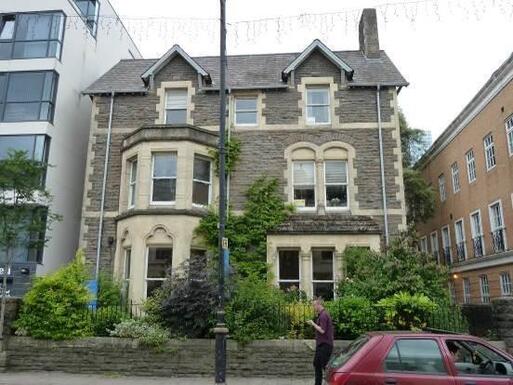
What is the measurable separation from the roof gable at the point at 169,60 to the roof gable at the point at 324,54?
343 centimetres

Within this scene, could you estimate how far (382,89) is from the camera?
19.6 metres

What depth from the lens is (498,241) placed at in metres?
22.5

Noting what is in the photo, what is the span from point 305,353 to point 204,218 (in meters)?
7.51

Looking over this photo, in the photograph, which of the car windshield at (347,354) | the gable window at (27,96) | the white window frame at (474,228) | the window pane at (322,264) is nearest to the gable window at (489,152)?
the white window frame at (474,228)

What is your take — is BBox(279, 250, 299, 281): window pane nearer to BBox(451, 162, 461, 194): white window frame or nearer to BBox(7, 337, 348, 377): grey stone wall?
BBox(7, 337, 348, 377): grey stone wall

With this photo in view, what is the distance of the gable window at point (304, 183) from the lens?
18.7m

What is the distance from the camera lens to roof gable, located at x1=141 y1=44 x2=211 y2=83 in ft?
65.7

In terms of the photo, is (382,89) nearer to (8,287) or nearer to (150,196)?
(150,196)

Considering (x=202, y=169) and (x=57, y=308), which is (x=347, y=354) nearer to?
(x=57, y=308)

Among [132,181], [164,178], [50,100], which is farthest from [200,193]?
[50,100]

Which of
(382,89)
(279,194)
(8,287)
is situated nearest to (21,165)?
(8,287)

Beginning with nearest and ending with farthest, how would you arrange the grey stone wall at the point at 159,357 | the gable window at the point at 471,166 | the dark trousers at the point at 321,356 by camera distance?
the dark trousers at the point at 321,356 → the grey stone wall at the point at 159,357 → the gable window at the point at 471,166

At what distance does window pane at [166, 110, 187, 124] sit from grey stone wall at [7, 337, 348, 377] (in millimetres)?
10490

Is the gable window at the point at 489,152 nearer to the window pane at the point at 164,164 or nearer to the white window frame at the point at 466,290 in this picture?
the white window frame at the point at 466,290
